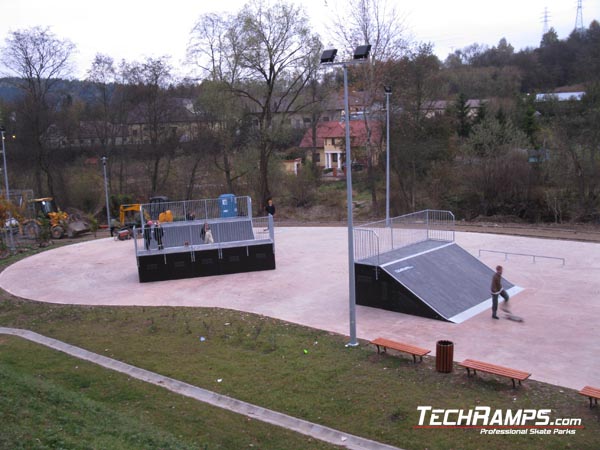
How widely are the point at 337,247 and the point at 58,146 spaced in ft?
110

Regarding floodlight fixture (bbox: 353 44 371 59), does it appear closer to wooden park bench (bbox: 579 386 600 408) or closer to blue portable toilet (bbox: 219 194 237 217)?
wooden park bench (bbox: 579 386 600 408)

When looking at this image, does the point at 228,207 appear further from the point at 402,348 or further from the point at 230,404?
the point at 230,404

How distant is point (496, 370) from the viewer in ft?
33.2

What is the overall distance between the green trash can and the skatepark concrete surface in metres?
0.97

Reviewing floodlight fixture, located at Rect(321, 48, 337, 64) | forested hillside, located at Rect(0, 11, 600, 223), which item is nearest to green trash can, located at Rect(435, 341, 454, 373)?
floodlight fixture, located at Rect(321, 48, 337, 64)

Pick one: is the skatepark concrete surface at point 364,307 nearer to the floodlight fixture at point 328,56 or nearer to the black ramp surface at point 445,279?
the black ramp surface at point 445,279

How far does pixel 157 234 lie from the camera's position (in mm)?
22078

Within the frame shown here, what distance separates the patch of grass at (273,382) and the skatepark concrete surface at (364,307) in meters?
1.33

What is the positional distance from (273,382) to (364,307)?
6.14m

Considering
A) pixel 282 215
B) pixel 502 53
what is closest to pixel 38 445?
pixel 282 215

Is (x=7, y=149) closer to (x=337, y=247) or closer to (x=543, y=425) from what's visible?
(x=337, y=247)

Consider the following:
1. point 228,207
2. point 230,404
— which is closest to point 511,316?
point 230,404

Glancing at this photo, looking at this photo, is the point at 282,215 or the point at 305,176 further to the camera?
the point at 305,176

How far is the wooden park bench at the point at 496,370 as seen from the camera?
989cm
